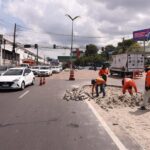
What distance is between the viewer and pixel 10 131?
909 cm

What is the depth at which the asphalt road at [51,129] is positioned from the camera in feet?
25.0

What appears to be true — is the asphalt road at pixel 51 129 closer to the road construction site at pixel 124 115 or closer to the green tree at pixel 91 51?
the road construction site at pixel 124 115

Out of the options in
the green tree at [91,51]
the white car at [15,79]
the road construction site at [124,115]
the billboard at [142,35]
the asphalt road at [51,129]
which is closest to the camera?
the asphalt road at [51,129]

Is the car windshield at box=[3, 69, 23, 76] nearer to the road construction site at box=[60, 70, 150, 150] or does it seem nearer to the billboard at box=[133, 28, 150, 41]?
the road construction site at box=[60, 70, 150, 150]

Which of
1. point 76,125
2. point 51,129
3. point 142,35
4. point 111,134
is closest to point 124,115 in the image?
point 76,125

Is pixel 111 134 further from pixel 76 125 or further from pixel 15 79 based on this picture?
pixel 15 79

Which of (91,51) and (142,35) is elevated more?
(142,35)

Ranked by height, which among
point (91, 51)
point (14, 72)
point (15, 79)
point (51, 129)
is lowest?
point (51, 129)

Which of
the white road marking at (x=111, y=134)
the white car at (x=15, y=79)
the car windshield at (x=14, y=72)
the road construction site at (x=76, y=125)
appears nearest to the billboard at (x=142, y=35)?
the white car at (x=15, y=79)

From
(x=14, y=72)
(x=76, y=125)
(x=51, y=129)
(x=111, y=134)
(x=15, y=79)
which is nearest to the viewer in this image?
(x=111, y=134)

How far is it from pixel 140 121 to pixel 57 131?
289 centimetres

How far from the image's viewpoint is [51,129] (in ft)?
30.9

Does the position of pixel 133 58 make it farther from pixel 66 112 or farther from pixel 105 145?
pixel 105 145

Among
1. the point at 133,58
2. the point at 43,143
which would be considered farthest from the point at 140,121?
the point at 133,58
